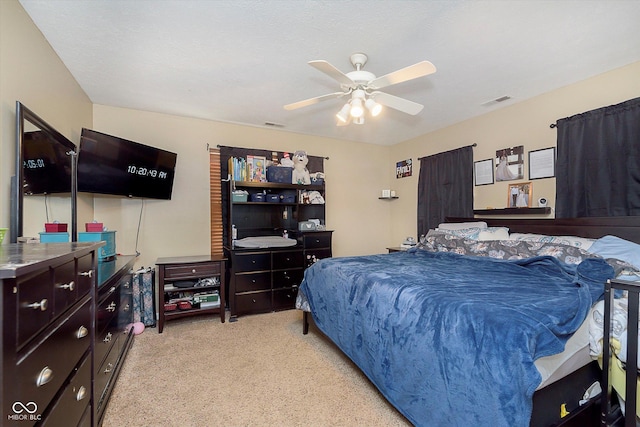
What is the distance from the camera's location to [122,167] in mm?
2973

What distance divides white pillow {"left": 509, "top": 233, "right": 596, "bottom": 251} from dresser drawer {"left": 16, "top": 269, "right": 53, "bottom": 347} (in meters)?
3.30

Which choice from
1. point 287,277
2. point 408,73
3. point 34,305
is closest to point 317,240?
point 287,277

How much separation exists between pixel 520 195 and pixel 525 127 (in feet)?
2.52

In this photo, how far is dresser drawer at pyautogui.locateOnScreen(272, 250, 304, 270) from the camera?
11.9 feet

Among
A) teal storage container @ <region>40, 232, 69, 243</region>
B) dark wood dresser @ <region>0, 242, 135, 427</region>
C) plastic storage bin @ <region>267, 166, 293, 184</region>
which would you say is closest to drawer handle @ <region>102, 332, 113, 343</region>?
dark wood dresser @ <region>0, 242, 135, 427</region>

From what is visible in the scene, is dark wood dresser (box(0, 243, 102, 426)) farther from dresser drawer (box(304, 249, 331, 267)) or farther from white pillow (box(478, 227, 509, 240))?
white pillow (box(478, 227, 509, 240))

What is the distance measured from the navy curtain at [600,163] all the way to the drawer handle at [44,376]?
3.85 meters

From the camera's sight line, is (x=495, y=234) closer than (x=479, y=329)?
No

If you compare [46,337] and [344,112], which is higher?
[344,112]

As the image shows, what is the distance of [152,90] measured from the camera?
2.90 metres

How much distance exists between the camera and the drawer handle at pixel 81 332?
46.8 inches

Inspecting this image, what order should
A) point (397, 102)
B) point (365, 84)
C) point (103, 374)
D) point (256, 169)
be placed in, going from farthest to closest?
point (256, 169), point (397, 102), point (365, 84), point (103, 374)

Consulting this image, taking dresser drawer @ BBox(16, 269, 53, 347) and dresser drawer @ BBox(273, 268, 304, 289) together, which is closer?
dresser drawer @ BBox(16, 269, 53, 347)

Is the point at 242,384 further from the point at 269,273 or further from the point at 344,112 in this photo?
the point at 344,112
